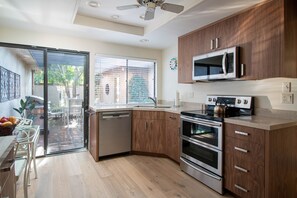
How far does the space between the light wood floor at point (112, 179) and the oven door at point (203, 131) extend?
59cm

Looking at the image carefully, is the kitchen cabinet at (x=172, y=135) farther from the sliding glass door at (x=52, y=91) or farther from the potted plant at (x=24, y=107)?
the potted plant at (x=24, y=107)

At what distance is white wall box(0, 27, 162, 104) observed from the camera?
2.98 meters

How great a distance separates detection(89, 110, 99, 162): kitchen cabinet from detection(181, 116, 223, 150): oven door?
147 centimetres

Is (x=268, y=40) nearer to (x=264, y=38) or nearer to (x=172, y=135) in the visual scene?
(x=264, y=38)

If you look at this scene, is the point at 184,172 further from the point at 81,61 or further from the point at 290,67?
the point at 81,61

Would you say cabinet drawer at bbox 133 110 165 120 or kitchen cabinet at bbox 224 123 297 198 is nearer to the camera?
kitchen cabinet at bbox 224 123 297 198

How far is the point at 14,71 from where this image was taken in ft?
10.3

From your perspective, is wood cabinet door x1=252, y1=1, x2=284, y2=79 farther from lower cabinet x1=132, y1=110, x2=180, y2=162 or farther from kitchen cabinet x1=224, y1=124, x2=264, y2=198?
lower cabinet x1=132, y1=110, x2=180, y2=162

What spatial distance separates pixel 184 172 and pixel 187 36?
2.25 metres

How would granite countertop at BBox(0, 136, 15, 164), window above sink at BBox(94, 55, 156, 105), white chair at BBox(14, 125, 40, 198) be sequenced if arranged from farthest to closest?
1. window above sink at BBox(94, 55, 156, 105)
2. white chair at BBox(14, 125, 40, 198)
3. granite countertop at BBox(0, 136, 15, 164)

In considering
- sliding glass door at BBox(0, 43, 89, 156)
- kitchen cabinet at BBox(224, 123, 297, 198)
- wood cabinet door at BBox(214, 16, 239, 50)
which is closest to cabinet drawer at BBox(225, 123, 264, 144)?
kitchen cabinet at BBox(224, 123, 297, 198)

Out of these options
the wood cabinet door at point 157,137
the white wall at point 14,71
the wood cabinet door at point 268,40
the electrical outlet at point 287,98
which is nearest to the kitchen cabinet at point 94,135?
the wood cabinet door at point 157,137

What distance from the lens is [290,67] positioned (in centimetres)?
188

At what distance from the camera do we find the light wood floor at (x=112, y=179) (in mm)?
2135
